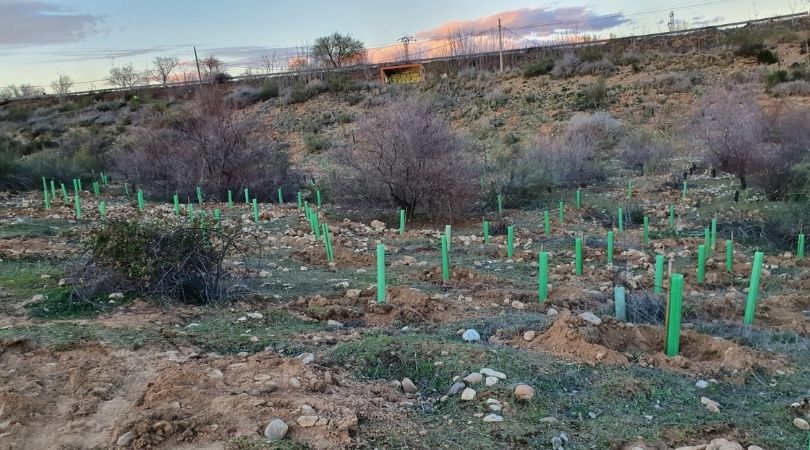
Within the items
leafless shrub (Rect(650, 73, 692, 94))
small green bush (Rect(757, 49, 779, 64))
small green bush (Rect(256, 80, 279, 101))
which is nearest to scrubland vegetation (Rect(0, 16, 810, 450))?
leafless shrub (Rect(650, 73, 692, 94))

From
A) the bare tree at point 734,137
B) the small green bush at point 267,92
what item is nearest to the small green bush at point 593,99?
the bare tree at point 734,137

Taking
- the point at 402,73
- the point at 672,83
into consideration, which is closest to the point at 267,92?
the point at 402,73

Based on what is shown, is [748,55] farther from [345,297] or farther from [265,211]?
[345,297]

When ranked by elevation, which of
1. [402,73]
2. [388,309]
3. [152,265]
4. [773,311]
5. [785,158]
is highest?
[402,73]

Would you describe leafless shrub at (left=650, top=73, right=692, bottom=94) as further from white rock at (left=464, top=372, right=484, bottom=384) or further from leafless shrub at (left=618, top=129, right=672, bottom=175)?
white rock at (left=464, top=372, right=484, bottom=384)

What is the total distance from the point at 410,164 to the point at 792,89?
20.6 meters

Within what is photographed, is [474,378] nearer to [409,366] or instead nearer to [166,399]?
[409,366]

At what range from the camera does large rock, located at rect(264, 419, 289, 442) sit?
2.98 meters

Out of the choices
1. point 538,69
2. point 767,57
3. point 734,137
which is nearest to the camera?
point 734,137

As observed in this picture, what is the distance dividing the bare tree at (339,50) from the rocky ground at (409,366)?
1890 inches

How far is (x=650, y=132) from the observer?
2417cm

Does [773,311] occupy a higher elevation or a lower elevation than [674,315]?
lower

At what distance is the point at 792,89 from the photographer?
24.9 m

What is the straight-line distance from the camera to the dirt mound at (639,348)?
13.0 feet
